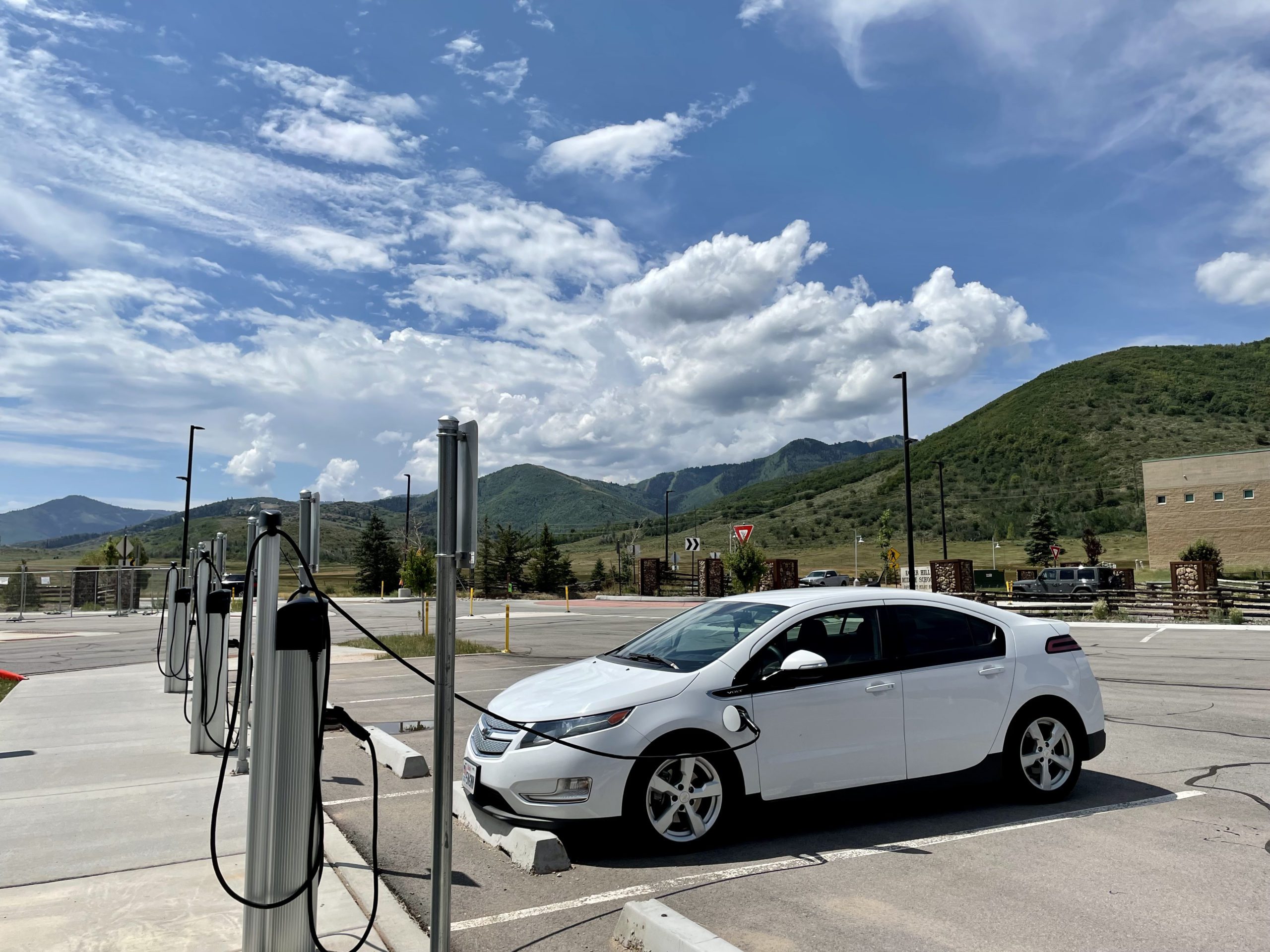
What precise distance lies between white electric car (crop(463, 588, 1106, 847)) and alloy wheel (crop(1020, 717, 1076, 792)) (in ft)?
0.04

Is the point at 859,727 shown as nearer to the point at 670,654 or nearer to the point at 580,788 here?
the point at 670,654

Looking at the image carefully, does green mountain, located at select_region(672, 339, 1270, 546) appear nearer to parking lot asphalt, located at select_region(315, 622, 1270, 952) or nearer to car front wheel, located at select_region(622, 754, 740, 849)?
parking lot asphalt, located at select_region(315, 622, 1270, 952)

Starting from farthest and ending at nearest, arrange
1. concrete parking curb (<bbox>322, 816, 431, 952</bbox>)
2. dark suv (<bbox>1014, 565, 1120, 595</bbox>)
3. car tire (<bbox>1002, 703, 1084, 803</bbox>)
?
dark suv (<bbox>1014, 565, 1120, 595</bbox>), car tire (<bbox>1002, 703, 1084, 803</bbox>), concrete parking curb (<bbox>322, 816, 431, 952</bbox>)

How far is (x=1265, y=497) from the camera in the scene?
60500 millimetres

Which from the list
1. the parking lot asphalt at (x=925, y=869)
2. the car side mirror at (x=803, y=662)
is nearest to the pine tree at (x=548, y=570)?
the parking lot asphalt at (x=925, y=869)

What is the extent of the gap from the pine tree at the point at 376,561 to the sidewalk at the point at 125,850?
59.9m

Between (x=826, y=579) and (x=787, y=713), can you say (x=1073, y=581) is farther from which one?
(x=787, y=713)

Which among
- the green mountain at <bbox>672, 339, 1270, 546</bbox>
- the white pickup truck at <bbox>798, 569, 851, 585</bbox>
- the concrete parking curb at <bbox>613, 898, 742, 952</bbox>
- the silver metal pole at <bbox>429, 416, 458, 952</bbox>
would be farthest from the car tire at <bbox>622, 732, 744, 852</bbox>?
the green mountain at <bbox>672, 339, 1270, 546</bbox>

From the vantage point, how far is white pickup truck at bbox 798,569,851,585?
60.3 m

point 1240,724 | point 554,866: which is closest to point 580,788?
point 554,866

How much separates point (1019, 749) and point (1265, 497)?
218ft

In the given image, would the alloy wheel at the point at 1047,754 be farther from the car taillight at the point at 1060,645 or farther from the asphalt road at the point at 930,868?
the car taillight at the point at 1060,645

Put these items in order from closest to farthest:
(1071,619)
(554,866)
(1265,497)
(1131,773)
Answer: (554,866)
(1131,773)
(1071,619)
(1265,497)

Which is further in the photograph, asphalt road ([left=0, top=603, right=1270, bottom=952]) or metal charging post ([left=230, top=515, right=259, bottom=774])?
metal charging post ([left=230, top=515, right=259, bottom=774])
